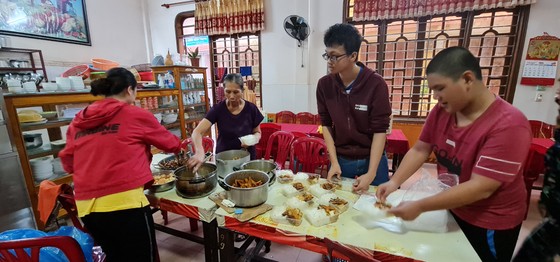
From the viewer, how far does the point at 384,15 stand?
3916 mm

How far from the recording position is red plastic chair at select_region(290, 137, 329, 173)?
2.10m

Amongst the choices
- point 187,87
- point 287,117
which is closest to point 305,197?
point 287,117

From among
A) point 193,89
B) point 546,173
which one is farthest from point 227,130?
point 193,89

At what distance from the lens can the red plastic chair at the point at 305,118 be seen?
14.3 feet

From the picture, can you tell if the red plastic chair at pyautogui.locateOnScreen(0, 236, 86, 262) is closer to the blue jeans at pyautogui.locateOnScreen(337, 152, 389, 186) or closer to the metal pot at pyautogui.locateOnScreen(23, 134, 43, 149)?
the blue jeans at pyautogui.locateOnScreen(337, 152, 389, 186)

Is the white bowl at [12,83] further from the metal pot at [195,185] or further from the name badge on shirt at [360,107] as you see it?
the name badge on shirt at [360,107]

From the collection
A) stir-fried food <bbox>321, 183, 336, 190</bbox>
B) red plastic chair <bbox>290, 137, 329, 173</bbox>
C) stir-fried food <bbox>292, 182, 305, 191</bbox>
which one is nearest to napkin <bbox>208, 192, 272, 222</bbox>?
stir-fried food <bbox>292, 182, 305, 191</bbox>

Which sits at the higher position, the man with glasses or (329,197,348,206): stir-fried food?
the man with glasses

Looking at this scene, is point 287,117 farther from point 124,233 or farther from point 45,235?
point 45,235

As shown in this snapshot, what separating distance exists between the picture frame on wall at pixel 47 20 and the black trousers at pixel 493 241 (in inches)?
224

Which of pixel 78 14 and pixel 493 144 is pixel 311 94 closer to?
pixel 493 144

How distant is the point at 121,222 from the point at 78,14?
4856mm

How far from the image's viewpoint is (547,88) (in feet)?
11.9

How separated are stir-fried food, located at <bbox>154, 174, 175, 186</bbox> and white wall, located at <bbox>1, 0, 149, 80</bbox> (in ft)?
12.8
